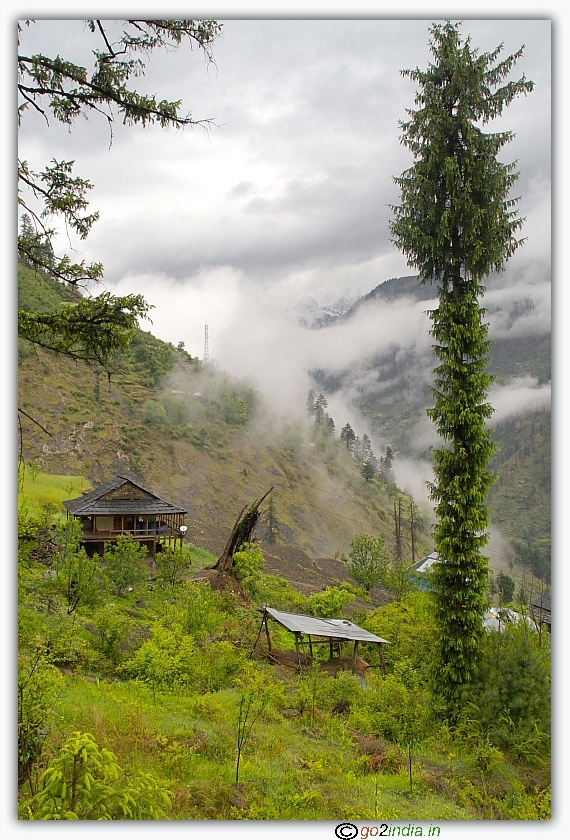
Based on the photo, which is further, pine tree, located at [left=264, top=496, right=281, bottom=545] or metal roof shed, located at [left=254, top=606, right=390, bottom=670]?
pine tree, located at [left=264, top=496, right=281, bottom=545]

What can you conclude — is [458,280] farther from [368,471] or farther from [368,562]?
[368,471]

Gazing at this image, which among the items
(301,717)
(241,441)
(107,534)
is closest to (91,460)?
(107,534)

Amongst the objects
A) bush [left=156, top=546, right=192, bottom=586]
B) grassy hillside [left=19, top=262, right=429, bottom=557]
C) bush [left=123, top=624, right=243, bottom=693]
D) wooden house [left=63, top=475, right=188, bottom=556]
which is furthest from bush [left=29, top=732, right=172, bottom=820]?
Answer: grassy hillside [left=19, top=262, right=429, bottom=557]

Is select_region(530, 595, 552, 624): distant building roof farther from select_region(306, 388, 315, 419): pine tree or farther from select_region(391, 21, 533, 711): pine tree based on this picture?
select_region(306, 388, 315, 419): pine tree

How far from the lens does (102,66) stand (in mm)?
4824

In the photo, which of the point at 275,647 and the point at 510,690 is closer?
the point at 510,690

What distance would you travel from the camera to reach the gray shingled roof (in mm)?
20453

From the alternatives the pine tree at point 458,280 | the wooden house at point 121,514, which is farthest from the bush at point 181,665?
the wooden house at point 121,514

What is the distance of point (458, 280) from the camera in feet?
25.6

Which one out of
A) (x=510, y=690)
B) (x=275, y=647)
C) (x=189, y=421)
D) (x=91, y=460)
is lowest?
(x=275, y=647)

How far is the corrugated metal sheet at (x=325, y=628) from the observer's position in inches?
354

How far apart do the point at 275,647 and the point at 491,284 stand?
839cm

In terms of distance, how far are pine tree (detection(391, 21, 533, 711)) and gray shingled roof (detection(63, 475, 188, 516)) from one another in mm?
14966

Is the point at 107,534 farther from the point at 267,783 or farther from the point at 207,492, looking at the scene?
the point at 207,492
